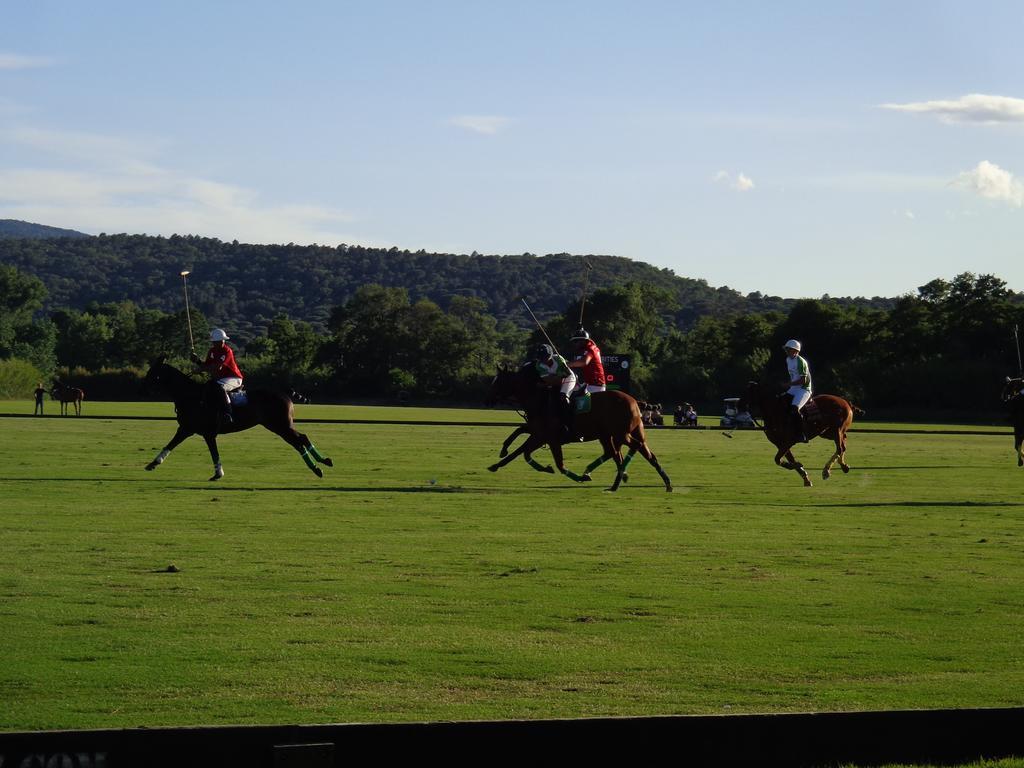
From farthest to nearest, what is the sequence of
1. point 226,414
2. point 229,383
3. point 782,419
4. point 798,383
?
1. point 798,383
2. point 782,419
3. point 229,383
4. point 226,414

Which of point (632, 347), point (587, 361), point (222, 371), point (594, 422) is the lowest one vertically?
point (594, 422)

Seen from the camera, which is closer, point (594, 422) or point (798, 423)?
point (594, 422)

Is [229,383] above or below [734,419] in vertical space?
above

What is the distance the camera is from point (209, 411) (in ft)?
69.7

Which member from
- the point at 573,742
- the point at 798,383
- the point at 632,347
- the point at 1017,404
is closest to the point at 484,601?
the point at 573,742

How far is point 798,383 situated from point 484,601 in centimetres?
1406

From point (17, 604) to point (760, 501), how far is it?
12.1 meters

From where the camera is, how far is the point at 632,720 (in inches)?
219

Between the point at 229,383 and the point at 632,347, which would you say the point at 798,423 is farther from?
the point at 632,347

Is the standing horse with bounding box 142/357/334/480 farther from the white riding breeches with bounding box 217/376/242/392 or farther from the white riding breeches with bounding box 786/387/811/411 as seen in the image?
the white riding breeches with bounding box 786/387/811/411

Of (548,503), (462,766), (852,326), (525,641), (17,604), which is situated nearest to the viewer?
(462,766)

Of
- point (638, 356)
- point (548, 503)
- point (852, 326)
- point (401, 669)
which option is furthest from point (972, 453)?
point (638, 356)

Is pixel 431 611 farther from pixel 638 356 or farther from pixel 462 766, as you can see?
pixel 638 356

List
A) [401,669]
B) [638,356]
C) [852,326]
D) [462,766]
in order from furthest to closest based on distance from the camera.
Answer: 1. [638,356]
2. [852,326]
3. [401,669]
4. [462,766]
